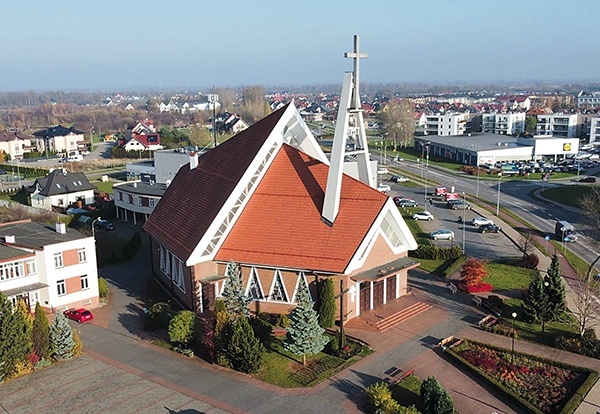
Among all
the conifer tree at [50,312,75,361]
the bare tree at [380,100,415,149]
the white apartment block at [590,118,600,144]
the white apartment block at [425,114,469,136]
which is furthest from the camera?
the white apartment block at [425,114,469,136]

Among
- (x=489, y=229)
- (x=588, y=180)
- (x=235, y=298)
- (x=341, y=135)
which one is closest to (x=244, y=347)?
(x=235, y=298)

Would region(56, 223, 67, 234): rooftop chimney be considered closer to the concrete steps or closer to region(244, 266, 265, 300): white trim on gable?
region(244, 266, 265, 300): white trim on gable

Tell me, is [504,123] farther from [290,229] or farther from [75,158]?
[290,229]

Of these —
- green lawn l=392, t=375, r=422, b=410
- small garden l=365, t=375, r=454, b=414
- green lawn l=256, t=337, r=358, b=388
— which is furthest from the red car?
green lawn l=392, t=375, r=422, b=410

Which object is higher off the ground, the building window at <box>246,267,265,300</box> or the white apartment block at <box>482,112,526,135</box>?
the white apartment block at <box>482,112,526,135</box>

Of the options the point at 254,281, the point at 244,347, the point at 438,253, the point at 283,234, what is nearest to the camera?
the point at 244,347

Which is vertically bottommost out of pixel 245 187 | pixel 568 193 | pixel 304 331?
pixel 568 193

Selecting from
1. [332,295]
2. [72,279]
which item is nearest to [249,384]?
[332,295]

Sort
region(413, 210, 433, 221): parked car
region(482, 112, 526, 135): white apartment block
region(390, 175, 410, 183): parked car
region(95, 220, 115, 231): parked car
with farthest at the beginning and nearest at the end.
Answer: region(482, 112, 526, 135): white apartment block, region(390, 175, 410, 183): parked car, region(413, 210, 433, 221): parked car, region(95, 220, 115, 231): parked car
